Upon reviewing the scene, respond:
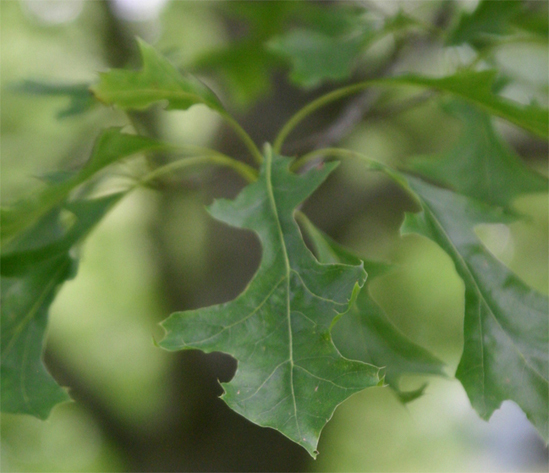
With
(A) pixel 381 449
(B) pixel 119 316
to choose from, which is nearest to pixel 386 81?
(B) pixel 119 316

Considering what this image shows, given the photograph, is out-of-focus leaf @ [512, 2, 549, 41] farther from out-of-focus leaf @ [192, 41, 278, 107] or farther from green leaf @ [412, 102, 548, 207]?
out-of-focus leaf @ [192, 41, 278, 107]

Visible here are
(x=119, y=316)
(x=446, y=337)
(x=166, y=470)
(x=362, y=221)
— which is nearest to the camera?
(x=362, y=221)

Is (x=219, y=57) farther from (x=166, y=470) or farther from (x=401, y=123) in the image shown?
(x=166, y=470)

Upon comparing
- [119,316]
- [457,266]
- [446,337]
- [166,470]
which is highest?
[457,266]

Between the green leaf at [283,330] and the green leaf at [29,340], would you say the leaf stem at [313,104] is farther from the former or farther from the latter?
the green leaf at [29,340]

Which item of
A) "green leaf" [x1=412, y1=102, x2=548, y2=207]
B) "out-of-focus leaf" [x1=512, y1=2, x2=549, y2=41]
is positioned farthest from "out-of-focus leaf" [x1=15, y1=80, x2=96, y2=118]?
"out-of-focus leaf" [x1=512, y1=2, x2=549, y2=41]
